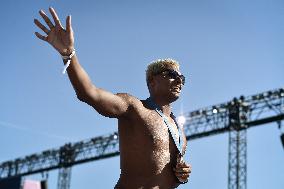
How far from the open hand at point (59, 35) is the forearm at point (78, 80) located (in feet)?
0.31

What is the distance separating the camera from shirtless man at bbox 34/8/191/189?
7.34ft

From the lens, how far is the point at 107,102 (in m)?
2.30

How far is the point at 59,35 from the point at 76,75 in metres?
0.26

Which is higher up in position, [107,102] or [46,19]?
[46,19]

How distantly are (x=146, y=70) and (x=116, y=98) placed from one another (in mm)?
610

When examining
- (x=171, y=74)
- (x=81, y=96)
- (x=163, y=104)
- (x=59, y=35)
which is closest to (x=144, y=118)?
(x=163, y=104)

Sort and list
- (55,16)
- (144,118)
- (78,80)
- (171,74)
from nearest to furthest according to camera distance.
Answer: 1. (78,80)
2. (55,16)
3. (144,118)
4. (171,74)

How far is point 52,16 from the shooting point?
7.43ft

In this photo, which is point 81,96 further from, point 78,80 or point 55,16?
point 55,16

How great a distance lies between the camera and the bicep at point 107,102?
87.3 inches

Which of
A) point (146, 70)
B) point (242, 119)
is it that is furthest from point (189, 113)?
point (146, 70)

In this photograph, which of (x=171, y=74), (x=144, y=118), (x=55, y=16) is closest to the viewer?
(x=55, y=16)

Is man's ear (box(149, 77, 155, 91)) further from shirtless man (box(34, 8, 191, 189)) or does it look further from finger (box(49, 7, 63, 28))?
finger (box(49, 7, 63, 28))

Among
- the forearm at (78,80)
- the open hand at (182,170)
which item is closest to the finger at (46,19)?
the forearm at (78,80)
